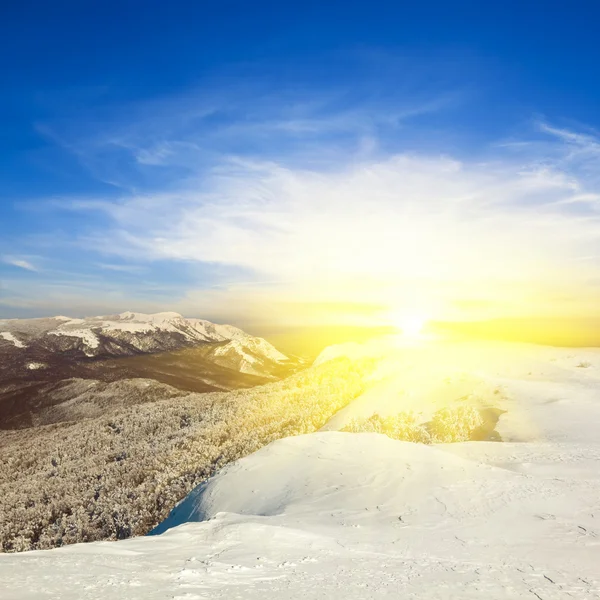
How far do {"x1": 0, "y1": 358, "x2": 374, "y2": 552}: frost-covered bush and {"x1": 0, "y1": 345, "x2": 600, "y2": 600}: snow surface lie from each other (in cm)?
2514

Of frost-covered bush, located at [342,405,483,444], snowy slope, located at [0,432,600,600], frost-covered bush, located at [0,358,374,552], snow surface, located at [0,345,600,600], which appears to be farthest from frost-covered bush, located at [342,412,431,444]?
snowy slope, located at [0,432,600,600]

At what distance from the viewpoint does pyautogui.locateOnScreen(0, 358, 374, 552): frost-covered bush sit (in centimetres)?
5481

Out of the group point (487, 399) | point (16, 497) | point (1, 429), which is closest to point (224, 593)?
point (487, 399)

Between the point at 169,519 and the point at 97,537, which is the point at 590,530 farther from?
the point at 97,537

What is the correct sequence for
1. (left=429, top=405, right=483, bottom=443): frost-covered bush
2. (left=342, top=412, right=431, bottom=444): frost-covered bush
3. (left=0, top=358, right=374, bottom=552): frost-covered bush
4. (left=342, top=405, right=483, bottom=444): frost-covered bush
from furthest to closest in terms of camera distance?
(left=0, top=358, right=374, bottom=552): frost-covered bush → (left=342, top=412, right=431, bottom=444): frost-covered bush → (left=342, top=405, right=483, bottom=444): frost-covered bush → (left=429, top=405, right=483, bottom=443): frost-covered bush

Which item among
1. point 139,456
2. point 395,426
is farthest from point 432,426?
point 139,456

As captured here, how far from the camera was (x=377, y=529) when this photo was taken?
21.2 metres

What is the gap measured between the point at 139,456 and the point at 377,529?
70317 mm

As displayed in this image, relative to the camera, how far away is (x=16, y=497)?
7744cm

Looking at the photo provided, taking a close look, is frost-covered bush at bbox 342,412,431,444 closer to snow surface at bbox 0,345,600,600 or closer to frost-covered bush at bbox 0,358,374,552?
snow surface at bbox 0,345,600,600

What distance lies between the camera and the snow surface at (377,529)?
40.4 feet

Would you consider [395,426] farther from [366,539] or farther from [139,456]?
[139,456]

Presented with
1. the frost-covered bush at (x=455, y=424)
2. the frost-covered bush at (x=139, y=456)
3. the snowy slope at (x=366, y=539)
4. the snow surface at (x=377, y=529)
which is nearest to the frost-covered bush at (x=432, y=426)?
the frost-covered bush at (x=455, y=424)

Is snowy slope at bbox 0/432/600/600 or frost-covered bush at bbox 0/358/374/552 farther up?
snowy slope at bbox 0/432/600/600
